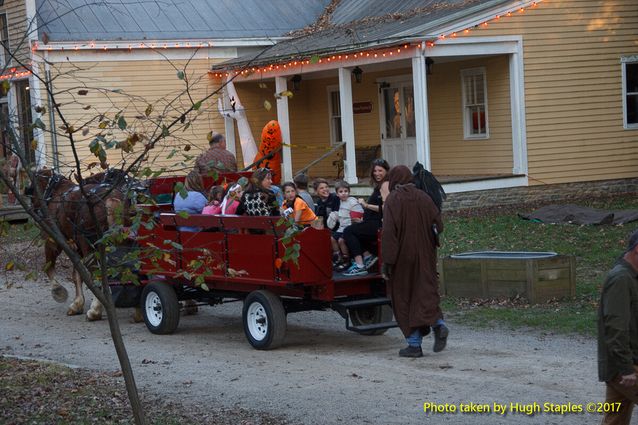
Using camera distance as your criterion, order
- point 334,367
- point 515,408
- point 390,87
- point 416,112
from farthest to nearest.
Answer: point 390,87 → point 416,112 → point 334,367 → point 515,408

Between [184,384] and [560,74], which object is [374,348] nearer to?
[184,384]

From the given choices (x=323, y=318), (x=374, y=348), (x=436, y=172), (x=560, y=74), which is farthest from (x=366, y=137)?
(x=374, y=348)

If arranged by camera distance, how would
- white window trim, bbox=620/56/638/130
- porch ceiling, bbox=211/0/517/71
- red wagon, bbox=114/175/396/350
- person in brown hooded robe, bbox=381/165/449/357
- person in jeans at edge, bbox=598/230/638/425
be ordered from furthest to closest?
white window trim, bbox=620/56/638/130 < porch ceiling, bbox=211/0/517/71 < red wagon, bbox=114/175/396/350 < person in brown hooded robe, bbox=381/165/449/357 < person in jeans at edge, bbox=598/230/638/425

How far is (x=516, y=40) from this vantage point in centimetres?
2192

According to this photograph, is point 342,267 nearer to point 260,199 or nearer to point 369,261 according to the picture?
point 369,261

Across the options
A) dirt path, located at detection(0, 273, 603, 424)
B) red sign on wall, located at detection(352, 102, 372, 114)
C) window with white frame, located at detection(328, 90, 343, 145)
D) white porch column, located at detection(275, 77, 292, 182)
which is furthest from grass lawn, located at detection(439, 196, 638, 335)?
window with white frame, located at detection(328, 90, 343, 145)

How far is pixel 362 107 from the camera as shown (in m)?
27.1

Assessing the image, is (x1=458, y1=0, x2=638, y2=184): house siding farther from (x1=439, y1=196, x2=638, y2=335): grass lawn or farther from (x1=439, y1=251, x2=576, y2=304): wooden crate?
(x1=439, y1=251, x2=576, y2=304): wooden crate

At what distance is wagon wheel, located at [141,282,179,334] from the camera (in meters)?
11.7

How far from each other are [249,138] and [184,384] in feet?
57.3

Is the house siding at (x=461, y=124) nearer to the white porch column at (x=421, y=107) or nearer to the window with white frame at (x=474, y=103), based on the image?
the window with white frame at (x=474, y=103)

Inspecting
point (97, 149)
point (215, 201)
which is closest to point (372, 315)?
point (215, 201)

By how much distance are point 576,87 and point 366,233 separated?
13531mm

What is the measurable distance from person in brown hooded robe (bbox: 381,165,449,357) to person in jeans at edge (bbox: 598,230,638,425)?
3.83 m
